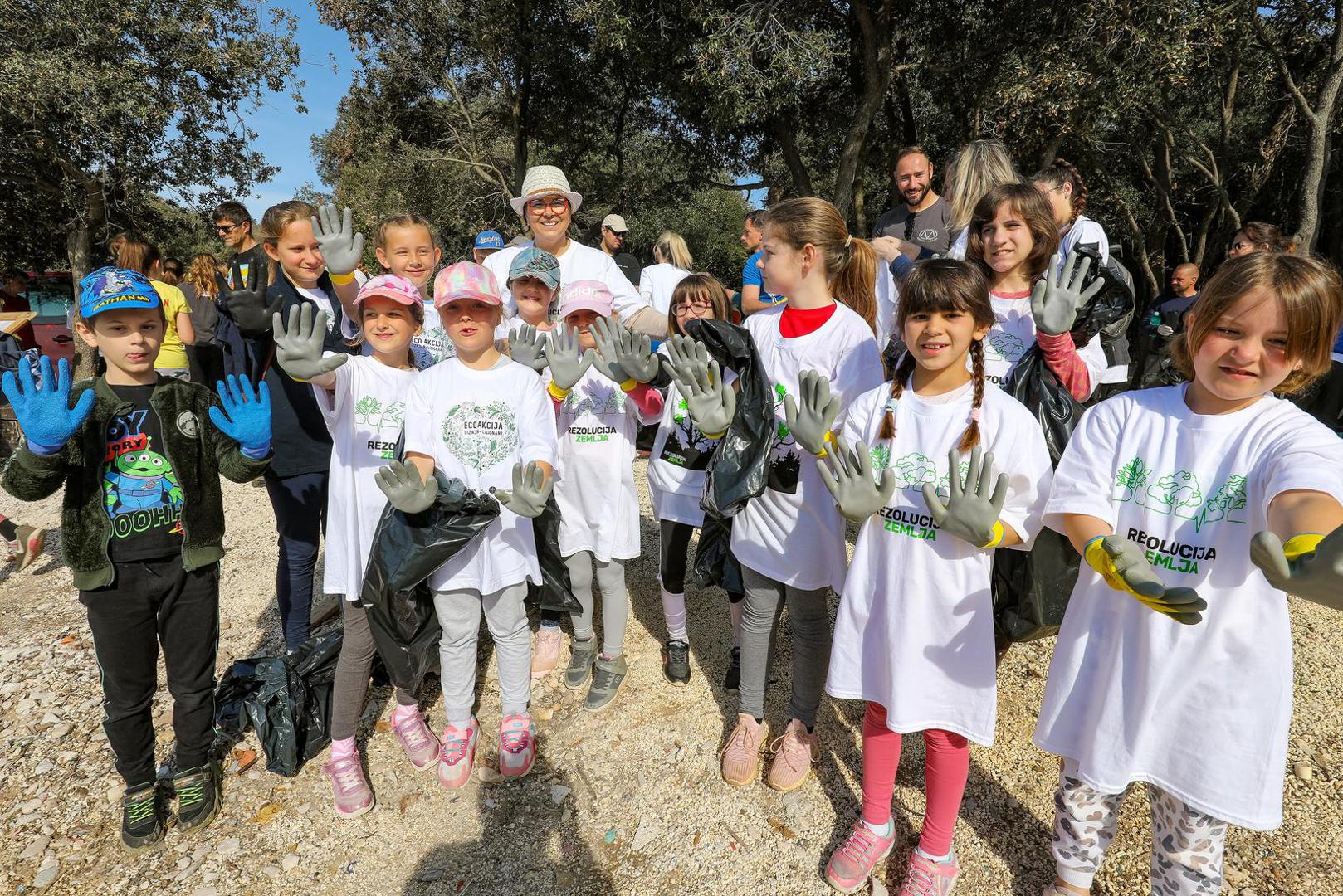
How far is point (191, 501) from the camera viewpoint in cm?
232

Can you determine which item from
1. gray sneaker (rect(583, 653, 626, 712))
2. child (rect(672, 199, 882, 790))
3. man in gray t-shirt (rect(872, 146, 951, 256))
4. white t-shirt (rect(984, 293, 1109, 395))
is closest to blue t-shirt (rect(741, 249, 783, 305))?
man in gray t-shirt (rect(872, 146, 951, 256))

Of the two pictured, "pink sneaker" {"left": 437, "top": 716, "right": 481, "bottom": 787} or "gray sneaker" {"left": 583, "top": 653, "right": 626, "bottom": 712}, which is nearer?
"pink sneaker" {"left": 437, "top": 716, "right": 481, "bottom": 787}

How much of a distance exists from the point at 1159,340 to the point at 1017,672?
4.36 meters

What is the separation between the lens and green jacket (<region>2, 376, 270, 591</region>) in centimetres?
206

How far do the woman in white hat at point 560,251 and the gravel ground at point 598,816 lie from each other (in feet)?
6.23

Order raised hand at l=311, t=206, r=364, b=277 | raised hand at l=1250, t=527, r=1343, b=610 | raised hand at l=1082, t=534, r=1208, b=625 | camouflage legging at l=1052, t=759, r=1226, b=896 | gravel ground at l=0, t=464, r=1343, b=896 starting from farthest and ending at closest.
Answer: raised hand at l=311, t=206, r=364, b=277 < gravel ground at l=0, t=464, r=1343, b=896 < camouflage legging at l=1052, t=759, r=1226, b=896 < raised hand at l=1082, t=534, r=1208, b=625 < raised hand at l=1250, t=527, r=1343, b=610

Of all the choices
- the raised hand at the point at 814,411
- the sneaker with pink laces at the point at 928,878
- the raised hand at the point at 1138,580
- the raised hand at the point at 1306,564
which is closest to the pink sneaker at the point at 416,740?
the sneaker with pink laces at the point at 928,878

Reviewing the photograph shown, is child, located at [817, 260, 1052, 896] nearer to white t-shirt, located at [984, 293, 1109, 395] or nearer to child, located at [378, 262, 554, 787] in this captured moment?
white t-shirt, located at [984, 293, 1109, 395]

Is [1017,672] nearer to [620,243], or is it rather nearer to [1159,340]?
[1159,340]

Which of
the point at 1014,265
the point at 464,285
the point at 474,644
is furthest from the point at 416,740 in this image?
the point at 1014,265

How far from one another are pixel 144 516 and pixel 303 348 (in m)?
0.79

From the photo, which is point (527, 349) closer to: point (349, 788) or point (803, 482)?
point (803, 482)

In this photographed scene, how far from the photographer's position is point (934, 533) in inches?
74.7

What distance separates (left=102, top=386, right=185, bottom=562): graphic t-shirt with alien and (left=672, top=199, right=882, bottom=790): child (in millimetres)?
1789
